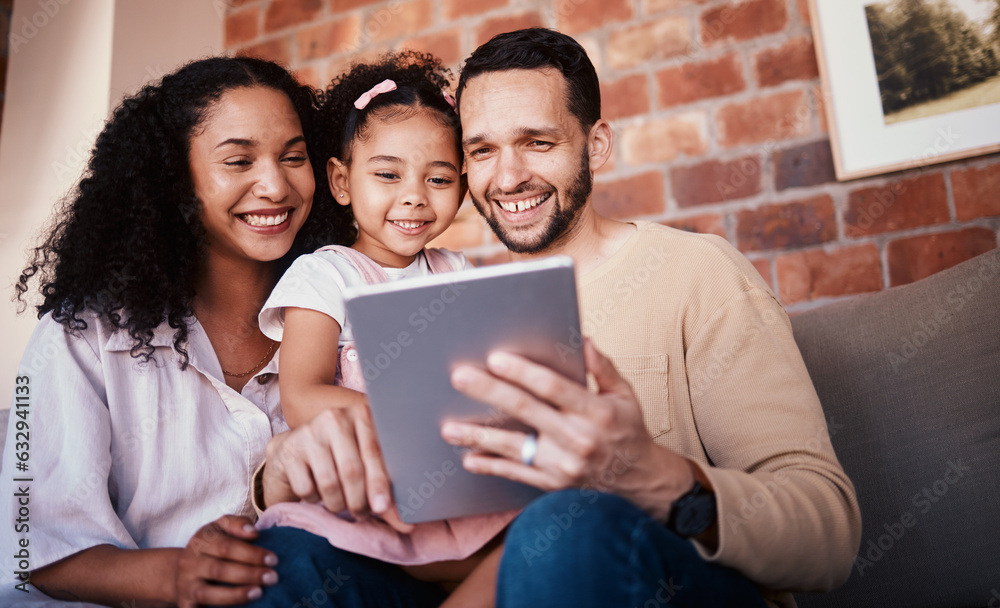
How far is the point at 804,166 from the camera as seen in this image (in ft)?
5.85

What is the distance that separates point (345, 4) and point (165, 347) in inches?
61.6

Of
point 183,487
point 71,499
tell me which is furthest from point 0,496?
A: point 183,487

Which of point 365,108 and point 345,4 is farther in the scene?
point 345,4

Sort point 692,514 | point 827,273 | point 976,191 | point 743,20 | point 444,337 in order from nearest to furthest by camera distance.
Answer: point 444,337 < point 692,514 < point 976,191 < point 827,273 < point 743,20

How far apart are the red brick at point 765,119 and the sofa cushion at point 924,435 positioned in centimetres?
59

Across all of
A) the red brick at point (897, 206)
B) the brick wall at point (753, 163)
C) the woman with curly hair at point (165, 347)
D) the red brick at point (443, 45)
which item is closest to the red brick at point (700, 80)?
the brick wall at point (753, 163)

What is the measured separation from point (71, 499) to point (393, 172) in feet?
2.63

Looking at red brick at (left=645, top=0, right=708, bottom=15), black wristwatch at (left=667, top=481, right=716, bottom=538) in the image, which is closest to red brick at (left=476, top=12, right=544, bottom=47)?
red brick at (left=645, top=0, right=708, bottom=15)

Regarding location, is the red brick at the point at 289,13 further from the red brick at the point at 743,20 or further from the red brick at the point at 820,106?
the red brick at the point at 820,106

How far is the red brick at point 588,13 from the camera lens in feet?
6.59

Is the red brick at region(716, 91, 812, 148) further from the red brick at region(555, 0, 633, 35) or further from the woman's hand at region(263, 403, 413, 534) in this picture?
the woman's hand at region(263, 403, 413, 534)

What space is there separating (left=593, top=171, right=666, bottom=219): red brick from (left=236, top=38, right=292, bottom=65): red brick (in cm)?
125

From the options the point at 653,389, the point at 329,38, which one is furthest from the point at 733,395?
the point at 329,38

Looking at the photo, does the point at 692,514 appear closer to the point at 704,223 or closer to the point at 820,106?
the point at 704,223
